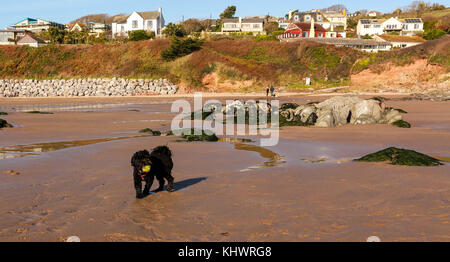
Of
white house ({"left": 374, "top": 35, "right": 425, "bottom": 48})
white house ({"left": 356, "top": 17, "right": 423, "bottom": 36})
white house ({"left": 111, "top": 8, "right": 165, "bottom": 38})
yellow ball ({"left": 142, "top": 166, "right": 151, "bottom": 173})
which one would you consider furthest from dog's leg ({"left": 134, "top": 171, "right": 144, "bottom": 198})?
white house ({"left": 356, "top": 17, "right": 423, "bottom": 36})

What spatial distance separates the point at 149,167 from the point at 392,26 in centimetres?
11245

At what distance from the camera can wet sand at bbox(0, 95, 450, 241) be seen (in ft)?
17.6

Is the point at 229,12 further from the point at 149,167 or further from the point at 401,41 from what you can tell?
the point at 149,167

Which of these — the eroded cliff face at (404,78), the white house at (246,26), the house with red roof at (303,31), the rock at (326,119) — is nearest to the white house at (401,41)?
the house with red roof at (303,31)

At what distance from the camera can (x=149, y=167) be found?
22.2 feet

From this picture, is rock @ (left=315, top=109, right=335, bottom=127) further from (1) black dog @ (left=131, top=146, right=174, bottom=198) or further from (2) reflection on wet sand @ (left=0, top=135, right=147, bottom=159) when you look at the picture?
(1) black dog @ (left=131, top=146, right=174, bottom=198)

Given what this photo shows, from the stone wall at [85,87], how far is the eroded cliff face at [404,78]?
2212 cm

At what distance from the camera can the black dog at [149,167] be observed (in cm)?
678

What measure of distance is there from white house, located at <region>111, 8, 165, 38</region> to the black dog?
94.7m

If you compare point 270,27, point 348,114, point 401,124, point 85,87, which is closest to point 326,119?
point 348,114

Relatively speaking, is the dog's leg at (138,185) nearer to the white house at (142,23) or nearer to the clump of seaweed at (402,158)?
the clump of seaweed at (402,158)

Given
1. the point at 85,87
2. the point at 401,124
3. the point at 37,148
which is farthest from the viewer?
the point at 85,87

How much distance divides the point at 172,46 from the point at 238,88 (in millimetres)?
14287
